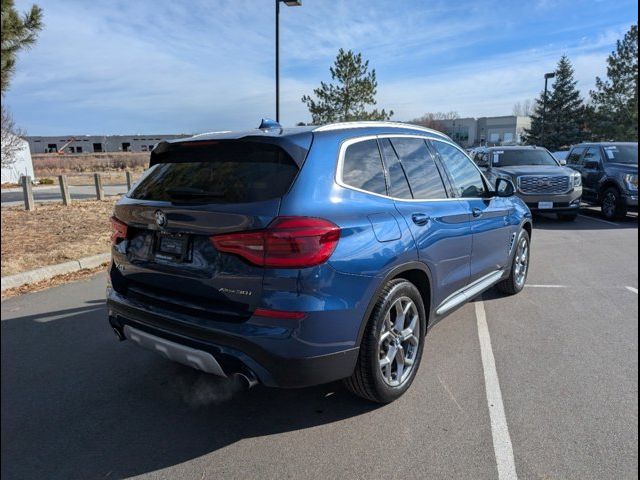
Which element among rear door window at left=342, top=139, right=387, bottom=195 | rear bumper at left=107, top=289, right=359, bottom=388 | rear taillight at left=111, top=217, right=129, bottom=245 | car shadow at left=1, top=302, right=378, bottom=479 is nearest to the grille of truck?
rear door window at left=342, top=139, right=387, bottom=195

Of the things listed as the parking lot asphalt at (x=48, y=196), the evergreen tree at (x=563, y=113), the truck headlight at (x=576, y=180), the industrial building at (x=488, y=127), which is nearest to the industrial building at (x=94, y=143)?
the industrial building at (x=488, y=127)

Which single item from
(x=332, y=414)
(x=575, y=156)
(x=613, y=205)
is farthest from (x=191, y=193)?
(x=575, y=156)

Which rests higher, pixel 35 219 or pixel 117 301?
pixel 117 301

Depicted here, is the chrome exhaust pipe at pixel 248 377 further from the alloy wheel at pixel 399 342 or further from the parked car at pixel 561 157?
the parked car at pixel 561 157

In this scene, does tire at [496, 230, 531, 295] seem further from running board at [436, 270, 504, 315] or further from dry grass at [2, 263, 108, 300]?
dry grass at [2, 263, 108, 300]

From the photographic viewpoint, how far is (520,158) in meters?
13.0

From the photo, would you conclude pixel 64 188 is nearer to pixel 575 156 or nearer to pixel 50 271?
pixel 50 271

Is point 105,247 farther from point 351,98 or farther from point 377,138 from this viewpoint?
point 351,98

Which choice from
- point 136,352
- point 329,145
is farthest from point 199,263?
point 136,352

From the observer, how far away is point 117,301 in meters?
3.19

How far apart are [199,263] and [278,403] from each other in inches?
48.0

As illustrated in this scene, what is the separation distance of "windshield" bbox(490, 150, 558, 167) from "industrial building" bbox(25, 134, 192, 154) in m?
95.6

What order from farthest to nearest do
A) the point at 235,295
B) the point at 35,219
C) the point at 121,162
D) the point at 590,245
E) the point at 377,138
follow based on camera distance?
the point at 121,162, the point at 35,219, the point at 590,245, the point at 377,138, the point at 235,295

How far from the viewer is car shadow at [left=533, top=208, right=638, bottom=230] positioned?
451 inches
